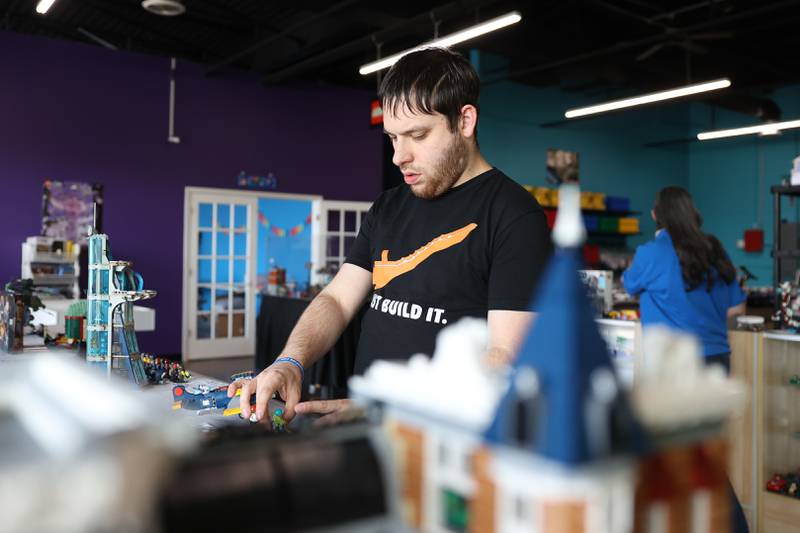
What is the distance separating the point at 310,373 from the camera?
6102 mm

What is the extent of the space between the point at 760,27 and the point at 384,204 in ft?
25.2

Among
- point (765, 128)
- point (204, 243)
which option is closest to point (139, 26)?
point (204, 243)

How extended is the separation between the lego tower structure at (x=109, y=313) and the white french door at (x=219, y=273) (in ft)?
23.1

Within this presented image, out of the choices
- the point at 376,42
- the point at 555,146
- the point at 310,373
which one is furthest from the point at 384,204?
the point at 555,146

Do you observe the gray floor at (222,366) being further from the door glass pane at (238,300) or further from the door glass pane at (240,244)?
the door glass pane at (240,244)

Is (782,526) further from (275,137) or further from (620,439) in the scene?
(275,137)

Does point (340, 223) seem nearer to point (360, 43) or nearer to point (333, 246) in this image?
point (333, 246)

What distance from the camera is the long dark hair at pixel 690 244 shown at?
11.6ft

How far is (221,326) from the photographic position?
9.23 meters

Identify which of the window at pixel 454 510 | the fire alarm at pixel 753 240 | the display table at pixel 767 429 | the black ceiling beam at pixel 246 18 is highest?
the black ceiling beam at pixel 246 18

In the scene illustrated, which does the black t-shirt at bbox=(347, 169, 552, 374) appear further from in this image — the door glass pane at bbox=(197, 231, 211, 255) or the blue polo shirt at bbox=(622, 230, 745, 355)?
the door glass pane at bbox=(197, 231, 211, 255)

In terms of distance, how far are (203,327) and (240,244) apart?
1250 millimetres

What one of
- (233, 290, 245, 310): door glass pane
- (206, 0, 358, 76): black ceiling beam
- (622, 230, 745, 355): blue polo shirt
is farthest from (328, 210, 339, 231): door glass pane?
(622, 230, 745, 355): blue polo shirt

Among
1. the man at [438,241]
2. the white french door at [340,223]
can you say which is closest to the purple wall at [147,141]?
the white french door at [340,223]
